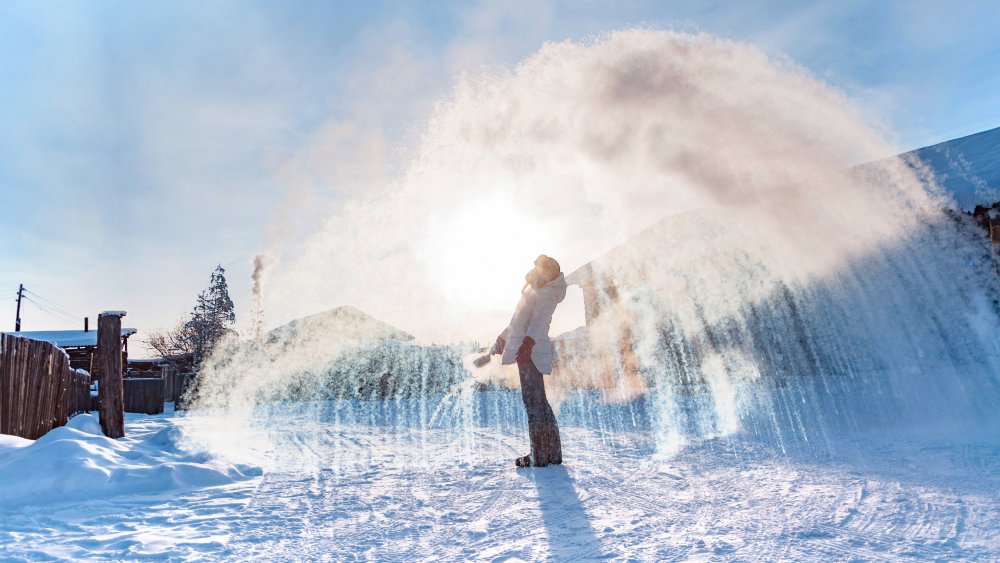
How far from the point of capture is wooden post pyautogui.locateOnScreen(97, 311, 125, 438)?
21.9 feet

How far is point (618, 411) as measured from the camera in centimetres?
1079

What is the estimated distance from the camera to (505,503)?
3.74 metres

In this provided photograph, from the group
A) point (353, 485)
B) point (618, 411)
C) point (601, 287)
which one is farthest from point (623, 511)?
point (601, 287)

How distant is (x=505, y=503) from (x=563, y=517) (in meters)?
0.54

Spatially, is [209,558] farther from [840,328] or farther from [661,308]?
[661,308]

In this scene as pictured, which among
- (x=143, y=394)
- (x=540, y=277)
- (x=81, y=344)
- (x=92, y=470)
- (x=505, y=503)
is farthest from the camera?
(x=81, y=344)

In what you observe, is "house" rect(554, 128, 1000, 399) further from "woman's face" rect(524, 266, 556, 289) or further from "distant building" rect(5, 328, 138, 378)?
"distant building" rect(5, 328, 138, 378)

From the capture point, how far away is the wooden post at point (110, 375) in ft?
21.9

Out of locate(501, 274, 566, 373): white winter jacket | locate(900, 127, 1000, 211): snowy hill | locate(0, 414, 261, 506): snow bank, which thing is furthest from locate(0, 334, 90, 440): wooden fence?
locate(900, 127, 1000, 211): snowy hill

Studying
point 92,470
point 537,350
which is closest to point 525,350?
point 537,350

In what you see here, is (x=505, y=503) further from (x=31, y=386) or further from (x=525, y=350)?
(x=31, y=386)

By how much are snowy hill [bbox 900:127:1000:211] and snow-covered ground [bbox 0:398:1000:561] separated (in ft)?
Answer: 16.9

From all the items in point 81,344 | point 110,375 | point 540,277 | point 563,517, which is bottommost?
point 563,517

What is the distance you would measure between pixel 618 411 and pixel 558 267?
620cm
